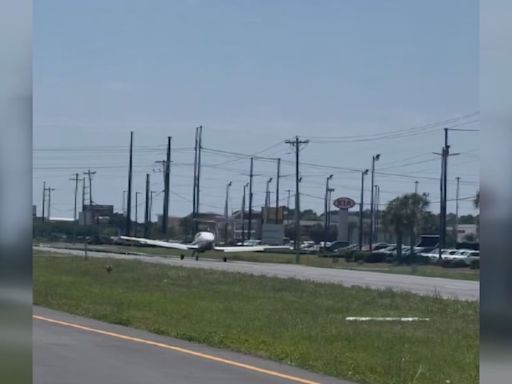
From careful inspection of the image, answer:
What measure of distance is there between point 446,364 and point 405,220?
201 cm

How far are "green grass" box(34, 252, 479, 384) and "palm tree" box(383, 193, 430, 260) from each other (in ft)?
5.74

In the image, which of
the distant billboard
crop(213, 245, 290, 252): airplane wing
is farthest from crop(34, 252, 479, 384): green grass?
crop(213, 245, 290, 252): airplane wing

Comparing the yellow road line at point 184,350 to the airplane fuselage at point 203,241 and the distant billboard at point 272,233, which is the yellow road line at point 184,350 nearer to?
the airplane fuselage at point 203,241

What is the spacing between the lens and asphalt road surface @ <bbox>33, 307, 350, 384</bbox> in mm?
11625

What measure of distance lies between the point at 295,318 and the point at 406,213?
739 centimetres

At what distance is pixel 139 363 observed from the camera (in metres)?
13.1

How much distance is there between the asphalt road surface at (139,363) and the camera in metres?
11.6

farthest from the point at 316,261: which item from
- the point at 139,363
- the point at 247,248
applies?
the point at 139,363

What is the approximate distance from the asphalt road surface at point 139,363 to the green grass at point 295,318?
0.58 metres

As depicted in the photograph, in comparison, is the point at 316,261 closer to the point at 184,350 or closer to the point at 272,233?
the point at 272,233

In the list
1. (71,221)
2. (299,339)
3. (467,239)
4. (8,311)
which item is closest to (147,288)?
(299,339)

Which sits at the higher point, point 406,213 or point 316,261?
point 406,213

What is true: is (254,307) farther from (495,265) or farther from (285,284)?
(495,265)

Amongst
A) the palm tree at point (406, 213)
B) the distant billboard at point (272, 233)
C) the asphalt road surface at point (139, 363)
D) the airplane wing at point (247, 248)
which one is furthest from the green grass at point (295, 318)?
the airplane wing at point (247, 248)
